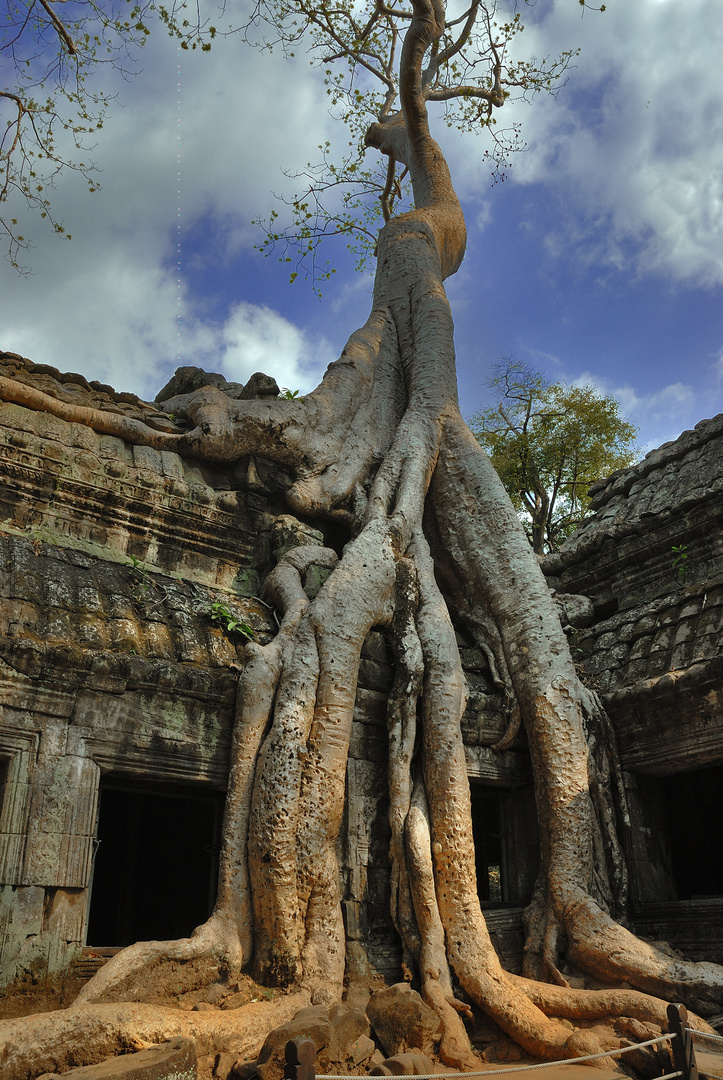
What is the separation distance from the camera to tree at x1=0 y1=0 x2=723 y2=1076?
12.6 feet

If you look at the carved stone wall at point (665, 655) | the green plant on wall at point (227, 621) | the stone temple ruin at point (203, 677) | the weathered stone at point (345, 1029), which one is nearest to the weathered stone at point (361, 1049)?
Result: the weathered stone at point (345, 1029)

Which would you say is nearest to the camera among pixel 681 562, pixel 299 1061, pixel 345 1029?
pixel 299 1061

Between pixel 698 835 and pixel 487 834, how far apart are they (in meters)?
1.78

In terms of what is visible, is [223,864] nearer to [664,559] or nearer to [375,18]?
[664,559]

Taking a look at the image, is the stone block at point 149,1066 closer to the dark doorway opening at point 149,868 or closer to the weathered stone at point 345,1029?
the weathered stone at point 345,1029

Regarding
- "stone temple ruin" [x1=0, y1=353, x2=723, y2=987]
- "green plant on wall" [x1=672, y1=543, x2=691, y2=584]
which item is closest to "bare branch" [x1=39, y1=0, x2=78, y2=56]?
"stone temple ruin" [x1=0, y1=353, x2=723, y2=987]

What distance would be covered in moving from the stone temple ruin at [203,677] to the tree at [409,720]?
193 mm

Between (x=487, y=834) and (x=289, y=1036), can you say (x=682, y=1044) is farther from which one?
(x=487, y=834)

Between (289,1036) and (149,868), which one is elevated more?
(149,868)

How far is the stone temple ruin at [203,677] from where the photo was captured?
12.2ft

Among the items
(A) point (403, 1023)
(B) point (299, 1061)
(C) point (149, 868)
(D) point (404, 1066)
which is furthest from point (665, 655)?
(C) point (149, 868)

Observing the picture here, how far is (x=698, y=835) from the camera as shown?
21.2 feet

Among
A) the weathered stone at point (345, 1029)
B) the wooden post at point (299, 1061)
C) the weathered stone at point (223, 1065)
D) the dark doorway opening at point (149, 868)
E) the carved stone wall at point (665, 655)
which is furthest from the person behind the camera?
the dark doorway opening at point (149, 868)

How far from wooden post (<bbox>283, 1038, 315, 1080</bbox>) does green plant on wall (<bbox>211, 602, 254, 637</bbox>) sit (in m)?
2.67
